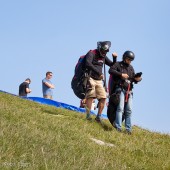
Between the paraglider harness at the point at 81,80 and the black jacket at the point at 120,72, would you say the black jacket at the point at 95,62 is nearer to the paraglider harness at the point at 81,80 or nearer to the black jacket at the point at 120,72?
the paraglider harness at the point at 81,80

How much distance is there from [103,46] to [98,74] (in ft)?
2.75

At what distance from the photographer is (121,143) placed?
10203mm

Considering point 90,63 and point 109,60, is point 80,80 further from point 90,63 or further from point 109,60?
point 109,60

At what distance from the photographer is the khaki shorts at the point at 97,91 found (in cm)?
1371

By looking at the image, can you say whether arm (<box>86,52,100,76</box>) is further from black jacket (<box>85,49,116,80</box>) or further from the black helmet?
the black helmet

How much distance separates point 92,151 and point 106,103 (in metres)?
6.45

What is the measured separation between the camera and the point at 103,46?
13445 millimetres

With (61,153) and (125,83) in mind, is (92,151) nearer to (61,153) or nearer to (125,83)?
(61,153)

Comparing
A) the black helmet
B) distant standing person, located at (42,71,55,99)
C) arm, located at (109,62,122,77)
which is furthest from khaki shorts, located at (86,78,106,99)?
distant standing person, located at (42,71,55,99)

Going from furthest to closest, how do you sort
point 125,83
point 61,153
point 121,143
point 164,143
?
point 125,83 < point 164,143 < point 121,143 < point 61,153

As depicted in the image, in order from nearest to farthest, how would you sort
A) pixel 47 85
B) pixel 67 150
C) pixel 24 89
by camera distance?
pixel 67 150 < pixel 47 85 < pixel 24 89

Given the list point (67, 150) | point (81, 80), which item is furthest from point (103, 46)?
point (67, 150)

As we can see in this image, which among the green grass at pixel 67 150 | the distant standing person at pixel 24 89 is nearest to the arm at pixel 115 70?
the green grass at pixel 67 150

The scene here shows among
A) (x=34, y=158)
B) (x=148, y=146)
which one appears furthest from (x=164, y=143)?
(x=34, y=158)
